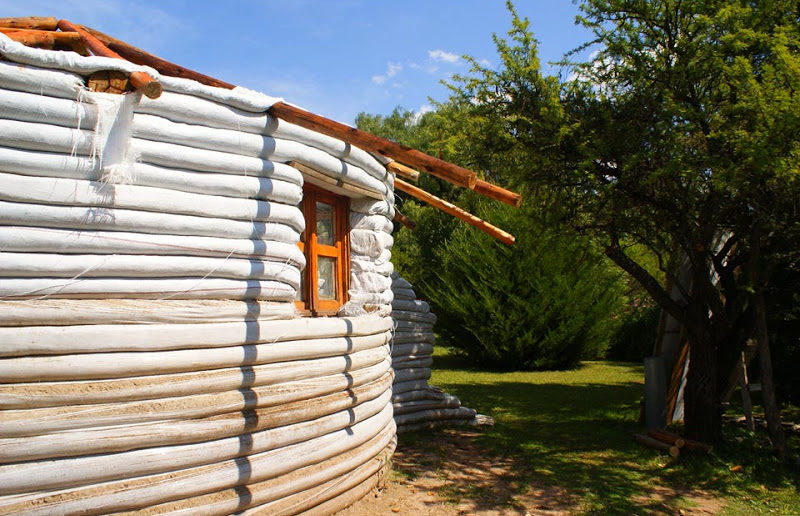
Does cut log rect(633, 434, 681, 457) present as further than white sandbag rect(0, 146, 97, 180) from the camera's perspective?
Yes

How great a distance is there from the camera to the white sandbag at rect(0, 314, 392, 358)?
397cm

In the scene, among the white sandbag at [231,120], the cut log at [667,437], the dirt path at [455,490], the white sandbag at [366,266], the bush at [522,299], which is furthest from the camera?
the bush at [522,299]

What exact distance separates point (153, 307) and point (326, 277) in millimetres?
2101

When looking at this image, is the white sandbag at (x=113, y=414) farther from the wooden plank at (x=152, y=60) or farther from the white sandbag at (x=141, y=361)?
the wooden plank at (x=152, y=60)

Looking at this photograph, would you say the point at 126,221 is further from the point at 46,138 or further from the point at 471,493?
the point at 471,493

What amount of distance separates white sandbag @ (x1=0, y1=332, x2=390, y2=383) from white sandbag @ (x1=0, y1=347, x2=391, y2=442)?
0.17 m

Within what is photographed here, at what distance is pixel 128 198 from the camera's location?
435 cm

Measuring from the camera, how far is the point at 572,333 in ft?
58.6

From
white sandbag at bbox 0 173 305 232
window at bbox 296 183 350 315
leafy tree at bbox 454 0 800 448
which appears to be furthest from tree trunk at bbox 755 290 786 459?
white sandbag at bbox 0 173 305 232

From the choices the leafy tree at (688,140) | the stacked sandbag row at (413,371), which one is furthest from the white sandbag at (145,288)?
the leafy tree at (688,140)

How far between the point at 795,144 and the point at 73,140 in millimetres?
6336

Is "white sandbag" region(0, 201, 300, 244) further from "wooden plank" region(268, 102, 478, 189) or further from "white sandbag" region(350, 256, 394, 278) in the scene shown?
"white sandbag" region(350, 256, 394, 278)

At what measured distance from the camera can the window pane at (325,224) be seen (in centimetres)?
625

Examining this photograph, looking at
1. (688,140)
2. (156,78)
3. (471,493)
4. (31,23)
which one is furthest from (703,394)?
(31,23)
